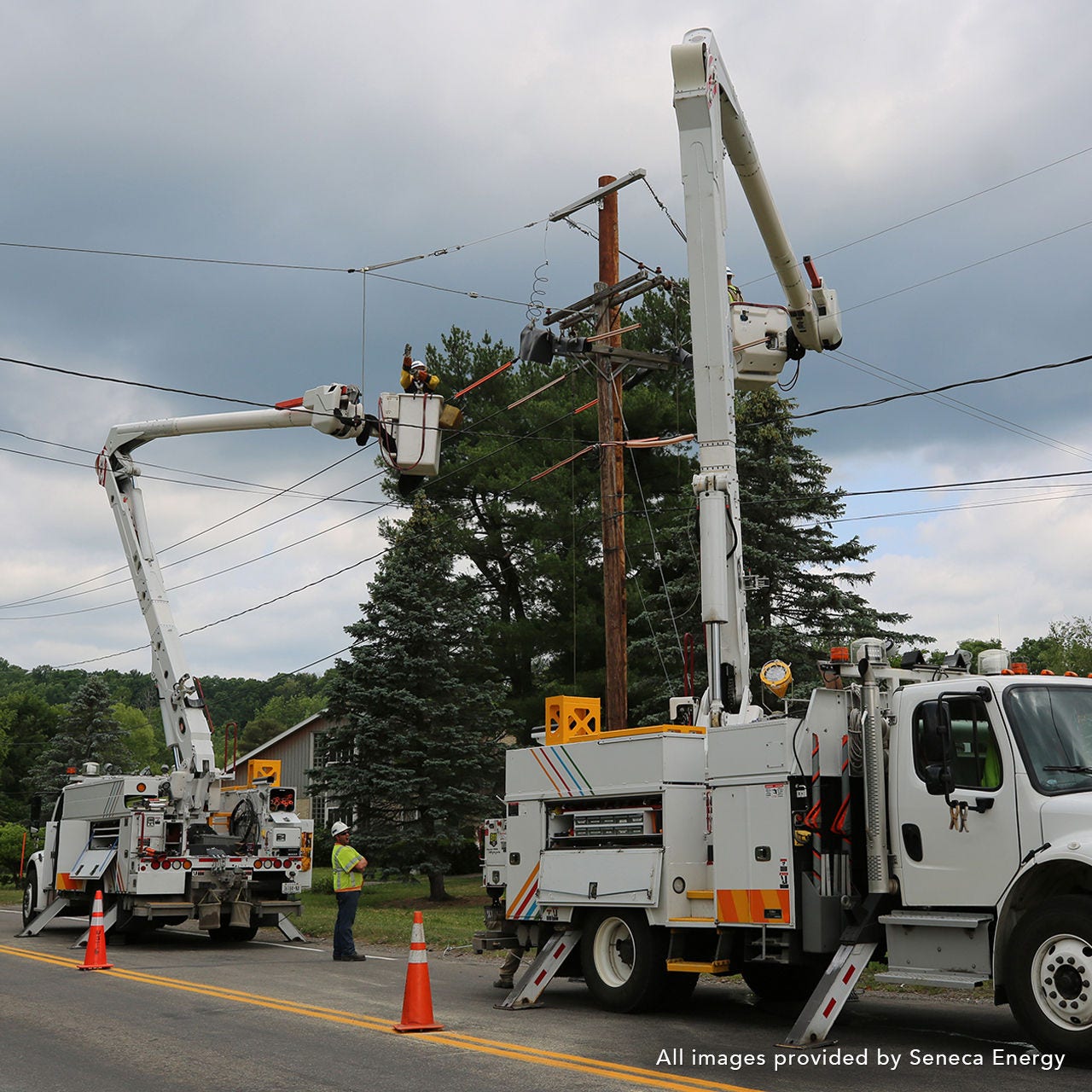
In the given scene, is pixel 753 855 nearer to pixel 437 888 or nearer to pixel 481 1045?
pixel 481 1045

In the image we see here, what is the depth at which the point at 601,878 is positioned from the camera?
11281mm

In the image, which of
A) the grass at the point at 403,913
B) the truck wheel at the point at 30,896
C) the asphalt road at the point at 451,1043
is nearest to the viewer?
the asphalt road at the point at 451,1043

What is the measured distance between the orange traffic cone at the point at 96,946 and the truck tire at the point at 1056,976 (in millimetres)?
10619

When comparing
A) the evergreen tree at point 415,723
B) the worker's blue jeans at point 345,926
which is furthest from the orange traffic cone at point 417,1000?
the evergreen tree at point 415,723

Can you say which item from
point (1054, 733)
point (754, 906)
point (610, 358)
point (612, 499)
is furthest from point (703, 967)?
point (610, 358)

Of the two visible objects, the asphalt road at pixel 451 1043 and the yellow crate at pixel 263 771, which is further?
the yellow crate at pixel 263 771

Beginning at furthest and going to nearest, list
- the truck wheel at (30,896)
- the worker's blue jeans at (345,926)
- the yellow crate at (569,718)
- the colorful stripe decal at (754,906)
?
1. the truck wheel at (30,896)
2. the worker's blue jeans at (345,926)
3. the yellow crate at (569,718)
4. the colorful stripe decal at (754,906)

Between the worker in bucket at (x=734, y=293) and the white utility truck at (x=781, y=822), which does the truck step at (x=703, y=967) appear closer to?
the white utility truck at (x=781, y=822)

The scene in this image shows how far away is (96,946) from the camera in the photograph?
15141 millimetres

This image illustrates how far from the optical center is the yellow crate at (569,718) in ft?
40.9

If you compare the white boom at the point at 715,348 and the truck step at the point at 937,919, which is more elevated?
the white boom at the point at 715,348

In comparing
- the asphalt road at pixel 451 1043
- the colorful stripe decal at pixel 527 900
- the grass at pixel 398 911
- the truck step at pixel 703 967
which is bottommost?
the grass at pixel 398 911

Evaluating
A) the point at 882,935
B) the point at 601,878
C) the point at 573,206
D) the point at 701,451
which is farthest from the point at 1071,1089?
the point at 573,206

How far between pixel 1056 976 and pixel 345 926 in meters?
10.1
